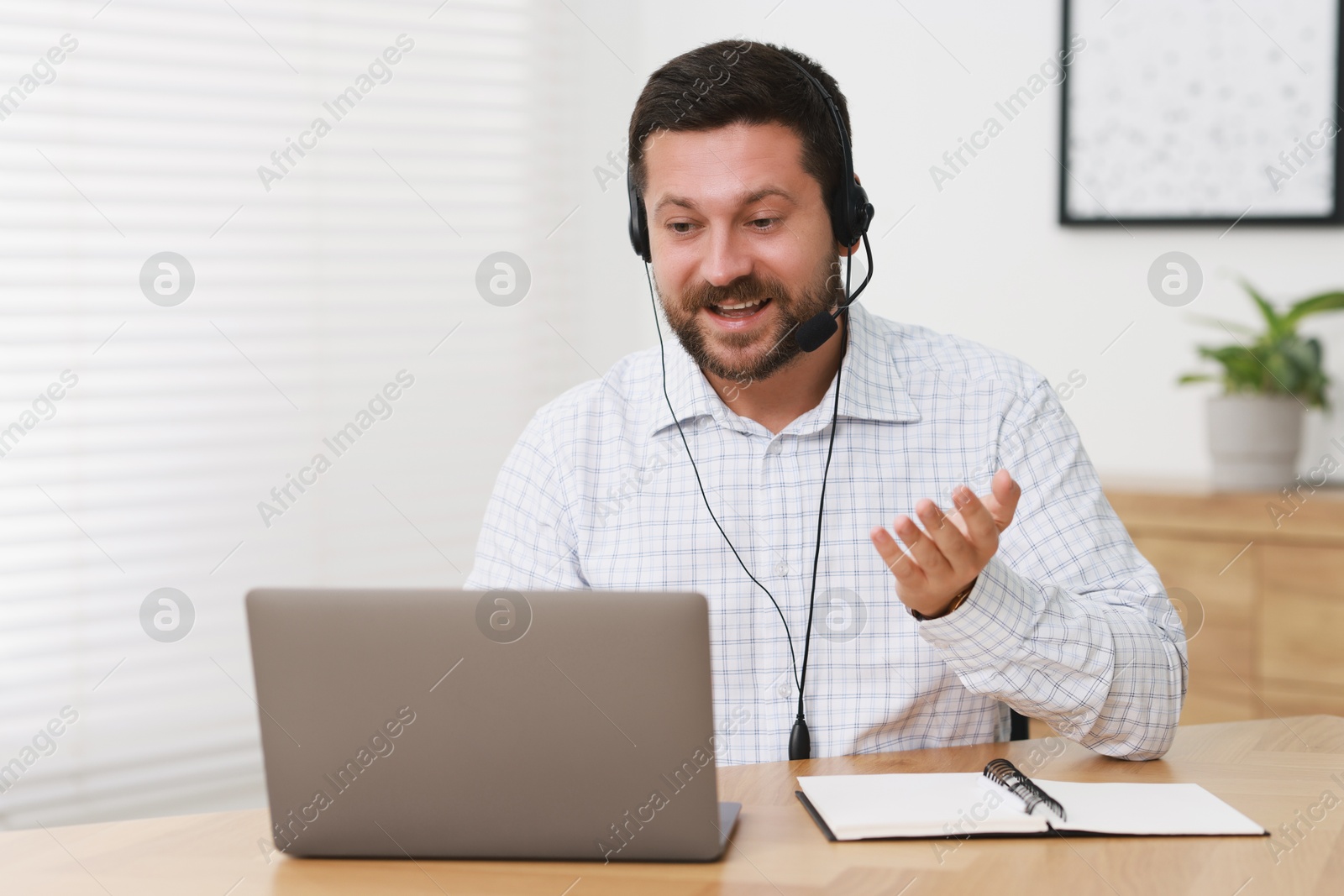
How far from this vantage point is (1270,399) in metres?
2.45

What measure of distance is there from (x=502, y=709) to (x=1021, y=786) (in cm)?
46

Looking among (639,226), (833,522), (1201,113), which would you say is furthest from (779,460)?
(1201,113)

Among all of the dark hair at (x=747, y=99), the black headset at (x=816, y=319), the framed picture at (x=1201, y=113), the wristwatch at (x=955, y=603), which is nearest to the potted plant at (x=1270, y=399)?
the framed picture at (x=1201, y=113)

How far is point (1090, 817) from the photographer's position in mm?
1015

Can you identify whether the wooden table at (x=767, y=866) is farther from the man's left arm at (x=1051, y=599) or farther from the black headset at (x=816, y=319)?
the black headset at (x=816, y=319)

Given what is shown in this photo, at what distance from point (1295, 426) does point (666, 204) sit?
160 cm

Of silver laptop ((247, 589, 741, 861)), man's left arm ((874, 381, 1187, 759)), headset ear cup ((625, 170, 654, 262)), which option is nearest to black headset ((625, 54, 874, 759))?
headset ear cup ((625, 170, 654, 262))

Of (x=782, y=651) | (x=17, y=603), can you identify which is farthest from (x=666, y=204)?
(x=17, y=603)

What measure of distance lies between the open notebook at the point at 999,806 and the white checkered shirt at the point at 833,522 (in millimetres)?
185

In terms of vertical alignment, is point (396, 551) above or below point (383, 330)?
below

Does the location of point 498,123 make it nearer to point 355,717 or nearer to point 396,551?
point 396,551

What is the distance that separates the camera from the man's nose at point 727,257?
4.82ft

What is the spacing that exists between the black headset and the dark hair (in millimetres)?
11

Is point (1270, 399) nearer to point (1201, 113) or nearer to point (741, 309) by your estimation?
point (1201, 113)
